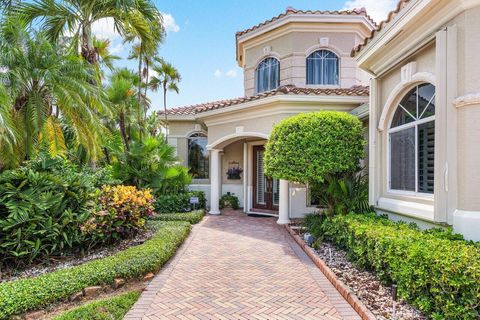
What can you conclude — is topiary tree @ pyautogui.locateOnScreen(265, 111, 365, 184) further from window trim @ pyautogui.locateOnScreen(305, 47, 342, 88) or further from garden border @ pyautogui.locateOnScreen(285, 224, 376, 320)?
window trim @ pyautogui.locateOnScreen(305, 47, 342, 88)

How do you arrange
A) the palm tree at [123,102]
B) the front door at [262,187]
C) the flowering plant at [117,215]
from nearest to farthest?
the flowering plant at [117,215], the palm tree at [123,102], the front door at [262,187]

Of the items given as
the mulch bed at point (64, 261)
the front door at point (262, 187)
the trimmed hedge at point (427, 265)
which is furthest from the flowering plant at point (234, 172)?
the trimmed hedge at point (427, 265)

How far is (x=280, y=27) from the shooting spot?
15.9 metres

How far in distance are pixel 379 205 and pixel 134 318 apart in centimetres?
650

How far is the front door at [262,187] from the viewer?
15.9 meters

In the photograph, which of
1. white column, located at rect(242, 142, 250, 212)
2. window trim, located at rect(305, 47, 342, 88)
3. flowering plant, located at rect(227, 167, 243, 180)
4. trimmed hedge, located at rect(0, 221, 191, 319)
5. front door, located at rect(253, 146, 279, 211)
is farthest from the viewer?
flowering plant, located at rect(227, 167, 243, 180)

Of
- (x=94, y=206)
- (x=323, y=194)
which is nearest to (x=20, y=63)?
(x=94, y=206)

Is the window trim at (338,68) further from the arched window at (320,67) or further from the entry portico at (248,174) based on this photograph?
the entry portico at (248,174)

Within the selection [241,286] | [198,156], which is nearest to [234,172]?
[198,156]

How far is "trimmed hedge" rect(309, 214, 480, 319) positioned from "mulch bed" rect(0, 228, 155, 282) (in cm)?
610

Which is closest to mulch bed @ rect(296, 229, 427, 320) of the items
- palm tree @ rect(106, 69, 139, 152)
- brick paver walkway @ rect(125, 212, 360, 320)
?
brick paver walkway @ rect(125, 212, 360, 320)

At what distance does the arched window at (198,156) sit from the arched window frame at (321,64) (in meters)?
7.55

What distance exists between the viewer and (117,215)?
8.97 meters

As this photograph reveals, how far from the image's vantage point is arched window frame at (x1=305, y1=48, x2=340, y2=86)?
15.7 metres
